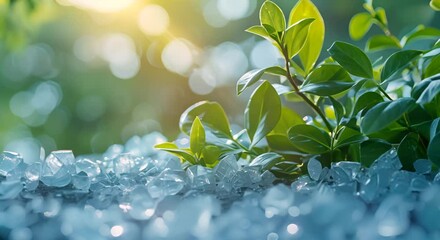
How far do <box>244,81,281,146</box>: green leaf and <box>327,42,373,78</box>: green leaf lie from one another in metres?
0.04

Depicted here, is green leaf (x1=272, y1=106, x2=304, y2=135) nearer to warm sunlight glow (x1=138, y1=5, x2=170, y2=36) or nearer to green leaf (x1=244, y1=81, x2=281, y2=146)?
green leaf (x1=244, y1=81, x2=281, y2=146)

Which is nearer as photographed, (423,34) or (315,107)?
(315,107)

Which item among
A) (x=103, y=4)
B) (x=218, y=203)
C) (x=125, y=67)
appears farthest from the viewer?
(x=125, y=67)

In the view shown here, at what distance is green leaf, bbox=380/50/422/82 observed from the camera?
29 cm

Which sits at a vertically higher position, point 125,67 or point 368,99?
point 368,99

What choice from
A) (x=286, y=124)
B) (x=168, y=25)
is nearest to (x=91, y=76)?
(x=168, y=25)

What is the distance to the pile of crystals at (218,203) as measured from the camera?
0.21 meters

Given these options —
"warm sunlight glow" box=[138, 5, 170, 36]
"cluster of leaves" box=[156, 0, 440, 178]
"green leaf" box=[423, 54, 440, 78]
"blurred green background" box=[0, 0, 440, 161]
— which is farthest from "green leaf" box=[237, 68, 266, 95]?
"warm sunlight glow" box=[138, 5, 170, 36]

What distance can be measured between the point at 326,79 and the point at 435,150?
7 cm

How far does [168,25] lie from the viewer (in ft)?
6.74

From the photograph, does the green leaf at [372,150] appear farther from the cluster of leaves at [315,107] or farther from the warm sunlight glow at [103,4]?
the warm sunlight glow at [103,4]

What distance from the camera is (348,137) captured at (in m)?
0.30

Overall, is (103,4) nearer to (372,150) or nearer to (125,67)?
(125,67)

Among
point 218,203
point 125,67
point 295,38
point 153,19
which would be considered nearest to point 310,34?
point 295,38
